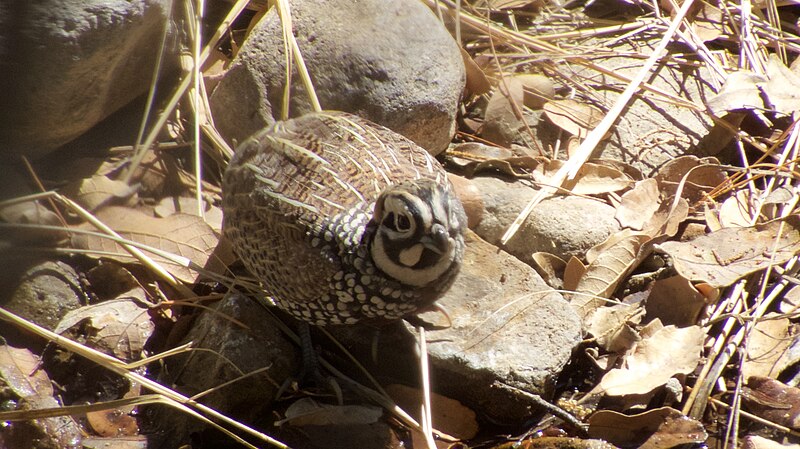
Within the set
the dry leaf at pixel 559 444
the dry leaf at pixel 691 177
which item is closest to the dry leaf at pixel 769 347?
the dry leaf at pixel 559 444

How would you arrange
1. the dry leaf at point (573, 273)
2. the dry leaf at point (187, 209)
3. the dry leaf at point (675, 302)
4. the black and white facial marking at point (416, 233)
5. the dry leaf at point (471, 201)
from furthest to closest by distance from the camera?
1. the dry leaf at point (187, 209)
2. the dry leaf at point (471, 201)
3. the dry leaf at point (573, 273)
4. the dry leaf at point (675, 302)
5. the black and white facial marking at point (416, 233)

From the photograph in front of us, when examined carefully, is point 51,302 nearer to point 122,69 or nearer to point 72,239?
point 72,239

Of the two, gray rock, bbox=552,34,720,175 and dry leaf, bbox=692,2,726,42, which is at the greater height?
dry leaf, bbox=692,2,726,42

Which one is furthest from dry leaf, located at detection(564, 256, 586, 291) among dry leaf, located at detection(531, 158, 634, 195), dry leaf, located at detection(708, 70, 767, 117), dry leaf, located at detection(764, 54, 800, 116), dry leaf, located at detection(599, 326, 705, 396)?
dry leaf, located at detection(764, 54, 800, 116)

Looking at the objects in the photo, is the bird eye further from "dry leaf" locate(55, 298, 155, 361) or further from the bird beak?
"dry leaf" locate(55, 298, 155, 361)

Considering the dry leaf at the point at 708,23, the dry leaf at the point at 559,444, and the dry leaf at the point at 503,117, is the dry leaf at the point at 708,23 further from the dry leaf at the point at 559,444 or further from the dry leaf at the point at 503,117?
the dry leaf at the point at 559,444

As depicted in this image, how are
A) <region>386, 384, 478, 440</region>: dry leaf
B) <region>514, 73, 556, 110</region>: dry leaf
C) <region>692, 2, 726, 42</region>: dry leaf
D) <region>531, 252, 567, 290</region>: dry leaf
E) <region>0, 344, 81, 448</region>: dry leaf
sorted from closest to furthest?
<region>0, 344, 81, 448</region>: dry leaf < <region>386, 384, 478, 440</region>: dry leaf < <region>531, 252, 567, 290</region>: dry leaf < <region>514, 73, 556, 110</region>: dry leaf < <region>692, 2, 726, 42</region>: dry leaf

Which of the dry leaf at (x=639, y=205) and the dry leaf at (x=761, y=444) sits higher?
the dry leaf at (x=639, y=205)
